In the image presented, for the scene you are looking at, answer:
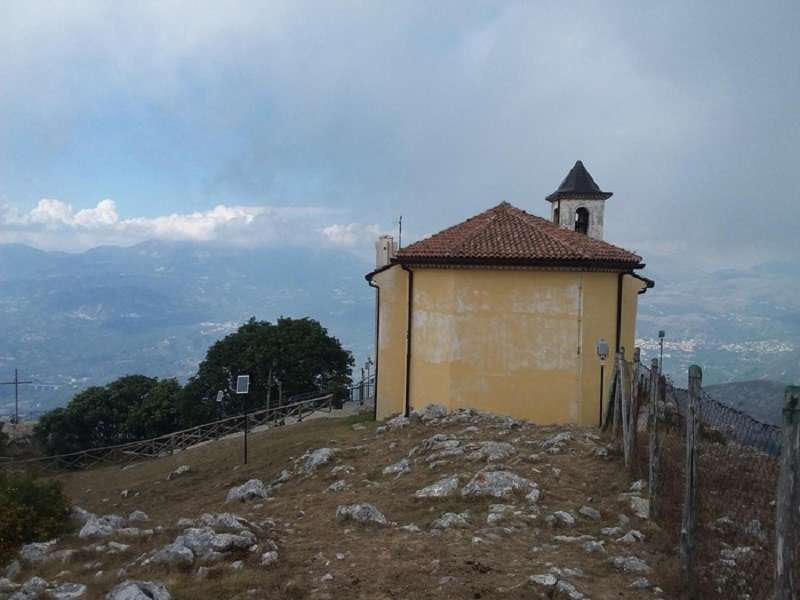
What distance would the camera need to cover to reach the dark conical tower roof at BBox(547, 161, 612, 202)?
27.8 m

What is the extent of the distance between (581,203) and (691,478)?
75.2 feet

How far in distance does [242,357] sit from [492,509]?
118ft

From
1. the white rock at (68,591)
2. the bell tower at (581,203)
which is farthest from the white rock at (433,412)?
the bell tower at (581,203)

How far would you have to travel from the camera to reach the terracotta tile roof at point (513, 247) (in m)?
18.1

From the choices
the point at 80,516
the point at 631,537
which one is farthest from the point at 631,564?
the point at 80,516

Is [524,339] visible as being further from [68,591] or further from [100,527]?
[68,591]

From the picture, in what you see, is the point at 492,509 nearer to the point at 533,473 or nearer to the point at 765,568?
the point at 533,473

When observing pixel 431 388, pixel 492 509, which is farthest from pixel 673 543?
pixel 431 388

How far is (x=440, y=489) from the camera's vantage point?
10531mm

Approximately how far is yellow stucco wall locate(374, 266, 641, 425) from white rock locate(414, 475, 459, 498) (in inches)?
313

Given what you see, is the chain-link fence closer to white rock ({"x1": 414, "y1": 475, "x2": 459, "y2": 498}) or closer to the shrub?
white rock ({"x1": 414, "y1": 475, "x2": 459, "y2": 498})

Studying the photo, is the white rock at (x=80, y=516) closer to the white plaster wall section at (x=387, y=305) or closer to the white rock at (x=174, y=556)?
the white rock at (x=174, y=556)

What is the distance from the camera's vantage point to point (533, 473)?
36.6 ft

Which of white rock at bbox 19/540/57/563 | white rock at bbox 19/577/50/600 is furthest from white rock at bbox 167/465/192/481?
white rock at bbox 19/577/50/600
